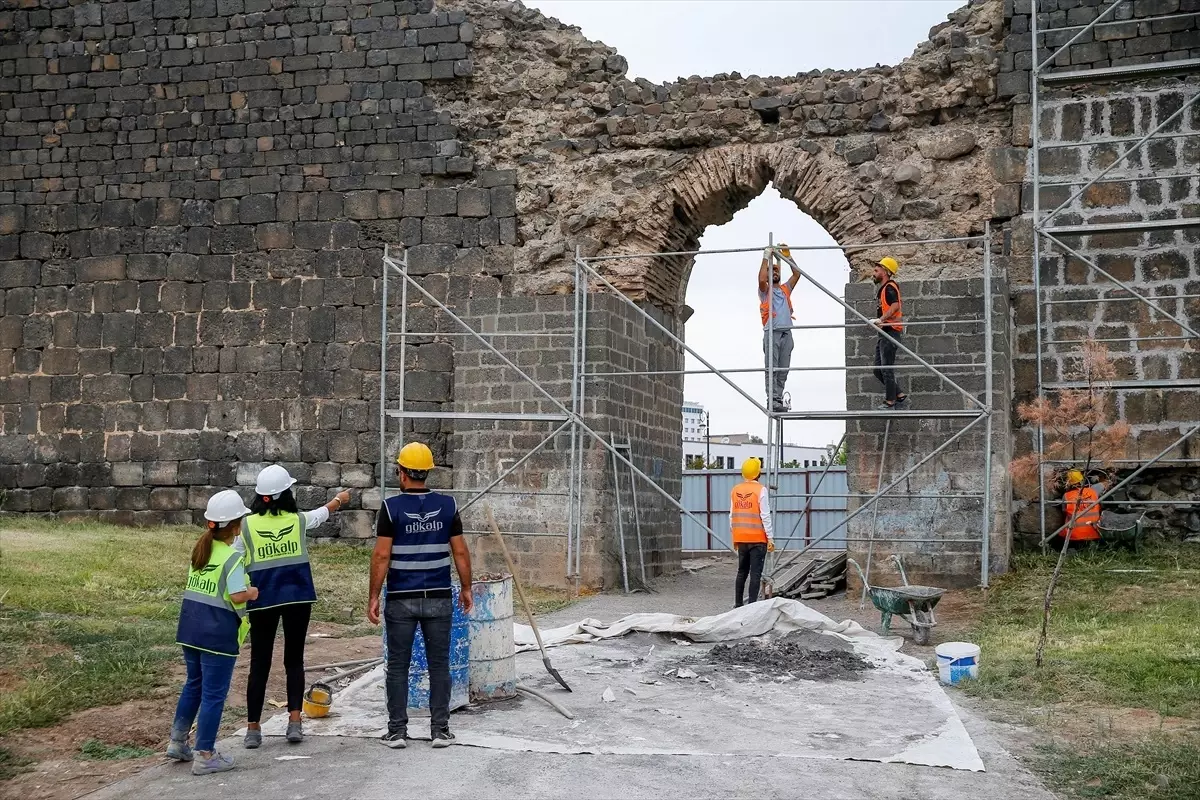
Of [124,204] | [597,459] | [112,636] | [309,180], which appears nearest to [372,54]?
[309,180]

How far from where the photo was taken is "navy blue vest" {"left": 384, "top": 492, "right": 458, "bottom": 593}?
5.73 metres

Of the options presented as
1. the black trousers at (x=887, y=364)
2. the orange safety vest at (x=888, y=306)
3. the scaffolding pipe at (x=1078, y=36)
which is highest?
the scaffolding pipe at (x=1078, y=36)

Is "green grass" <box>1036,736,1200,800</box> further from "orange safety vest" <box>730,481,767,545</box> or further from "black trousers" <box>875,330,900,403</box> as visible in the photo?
"black trousers" <box>875,330,900,403</box>

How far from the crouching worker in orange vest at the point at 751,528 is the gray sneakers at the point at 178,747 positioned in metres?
5.16

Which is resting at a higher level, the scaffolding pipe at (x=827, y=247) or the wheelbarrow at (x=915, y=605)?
the scaffolding pipe at (x=827, y=247)

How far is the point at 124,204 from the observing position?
13492 mm

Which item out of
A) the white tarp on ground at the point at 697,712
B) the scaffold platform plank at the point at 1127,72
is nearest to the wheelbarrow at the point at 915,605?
the white tarp on ground at the point at 697,712

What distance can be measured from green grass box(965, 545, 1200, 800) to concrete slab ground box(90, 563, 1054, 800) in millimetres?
376

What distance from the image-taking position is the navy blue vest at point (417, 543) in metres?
5.73

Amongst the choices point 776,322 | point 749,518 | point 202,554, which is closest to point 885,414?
point 776,322

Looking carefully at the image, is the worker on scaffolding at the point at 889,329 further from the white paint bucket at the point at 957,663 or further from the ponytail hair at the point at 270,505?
the ponytail hair at the point at 270,505

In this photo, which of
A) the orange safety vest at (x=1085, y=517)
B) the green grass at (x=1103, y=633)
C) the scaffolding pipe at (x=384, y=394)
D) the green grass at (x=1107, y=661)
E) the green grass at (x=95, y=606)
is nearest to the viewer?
the green grass at (x=1107, y=661)

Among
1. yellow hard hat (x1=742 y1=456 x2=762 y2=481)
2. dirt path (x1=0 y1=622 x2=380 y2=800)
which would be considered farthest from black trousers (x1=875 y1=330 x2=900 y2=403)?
dirt path (x1=0 y1=622 x2=380 y2=800)

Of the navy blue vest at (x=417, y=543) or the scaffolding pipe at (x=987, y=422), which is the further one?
the scaffolding pipe at (x=987, y=422)
